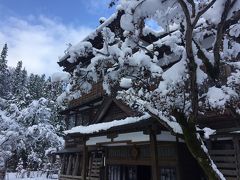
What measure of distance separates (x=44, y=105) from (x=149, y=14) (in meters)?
36.0

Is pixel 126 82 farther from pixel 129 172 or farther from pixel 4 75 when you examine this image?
pixel 4 75

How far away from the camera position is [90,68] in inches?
267

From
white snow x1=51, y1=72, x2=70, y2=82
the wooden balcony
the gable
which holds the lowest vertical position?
white snow x1=51, y1=72, x2=70, y2=82

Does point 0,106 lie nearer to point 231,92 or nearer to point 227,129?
point 227,129

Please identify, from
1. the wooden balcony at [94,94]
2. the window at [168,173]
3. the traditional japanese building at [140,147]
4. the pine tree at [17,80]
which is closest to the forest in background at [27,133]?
the wooden balcony at [94,94]

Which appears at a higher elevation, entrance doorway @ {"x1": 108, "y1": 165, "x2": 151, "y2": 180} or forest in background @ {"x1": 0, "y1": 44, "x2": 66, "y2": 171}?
forest in background @ {"x1": 0, "y1": 44, "x2": 66, "y2": 171}

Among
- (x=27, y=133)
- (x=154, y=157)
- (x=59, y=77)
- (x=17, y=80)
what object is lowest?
(x=154, y=157)

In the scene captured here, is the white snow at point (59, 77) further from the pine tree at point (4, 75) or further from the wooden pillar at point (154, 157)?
the pine tree at point (4, 75)

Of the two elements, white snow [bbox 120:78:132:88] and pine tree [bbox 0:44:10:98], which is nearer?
white snow [bbox 120:78:132:88]

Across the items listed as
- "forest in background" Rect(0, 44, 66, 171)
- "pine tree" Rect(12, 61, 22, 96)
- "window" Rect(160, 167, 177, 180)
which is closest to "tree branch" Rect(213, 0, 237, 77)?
"window" Rect(160, 167, 177, 180)

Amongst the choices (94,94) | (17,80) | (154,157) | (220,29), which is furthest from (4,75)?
(220,29)

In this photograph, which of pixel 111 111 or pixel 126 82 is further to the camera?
pixel 111 111

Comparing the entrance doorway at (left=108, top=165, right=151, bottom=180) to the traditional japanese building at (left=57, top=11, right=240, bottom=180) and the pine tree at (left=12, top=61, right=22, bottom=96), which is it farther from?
the pine tree at (left=12, top=61, right=22, bottom=96)

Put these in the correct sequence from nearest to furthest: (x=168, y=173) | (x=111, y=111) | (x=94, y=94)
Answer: (x=168, y=173)
(x=111, y=111)
(x=94, y=94)
